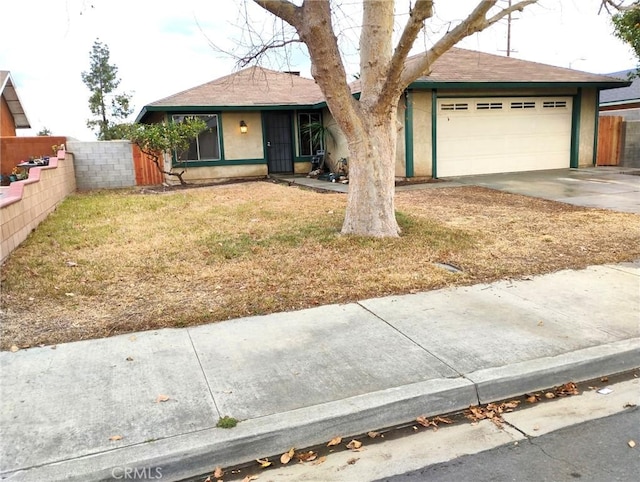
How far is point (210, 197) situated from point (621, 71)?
31.1 metres

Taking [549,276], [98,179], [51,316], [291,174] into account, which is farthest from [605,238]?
[98,179]

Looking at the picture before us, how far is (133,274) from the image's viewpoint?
6.12 m

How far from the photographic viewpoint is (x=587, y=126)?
18.0m

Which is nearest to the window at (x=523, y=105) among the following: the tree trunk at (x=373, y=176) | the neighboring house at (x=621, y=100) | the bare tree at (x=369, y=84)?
the neighboring house at (x=621, y=100)

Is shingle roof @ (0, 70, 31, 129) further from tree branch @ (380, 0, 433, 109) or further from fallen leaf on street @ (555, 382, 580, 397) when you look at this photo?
fallen leaf on street @ (555, 382, 580, 397)

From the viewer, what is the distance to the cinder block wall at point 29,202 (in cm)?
700

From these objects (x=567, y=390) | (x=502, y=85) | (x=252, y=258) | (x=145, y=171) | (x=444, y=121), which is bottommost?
(x=567, y=390)

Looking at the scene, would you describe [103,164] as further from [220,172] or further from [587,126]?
[587,126]

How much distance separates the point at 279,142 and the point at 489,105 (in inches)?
307

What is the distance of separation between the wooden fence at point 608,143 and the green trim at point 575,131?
2248 mm

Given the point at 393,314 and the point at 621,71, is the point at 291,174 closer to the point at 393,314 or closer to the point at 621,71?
the point at 393,314

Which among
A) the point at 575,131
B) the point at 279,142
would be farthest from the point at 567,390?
the point at 279,142

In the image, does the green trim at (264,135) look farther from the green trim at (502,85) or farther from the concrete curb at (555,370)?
the concrete curb at (555,370)

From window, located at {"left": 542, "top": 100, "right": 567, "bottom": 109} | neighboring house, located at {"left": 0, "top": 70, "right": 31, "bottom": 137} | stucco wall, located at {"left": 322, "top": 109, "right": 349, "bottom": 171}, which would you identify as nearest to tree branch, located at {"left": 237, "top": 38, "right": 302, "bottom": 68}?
stucco wall, located at {"left": 322, "top": 109, "right": 349, "bottom": 171}
